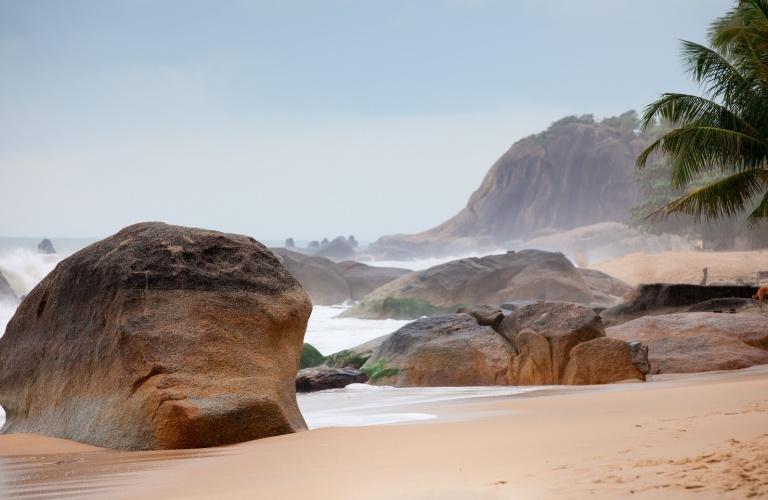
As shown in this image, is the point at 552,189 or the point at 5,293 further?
the point at 552,189

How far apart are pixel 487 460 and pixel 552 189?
76.3m

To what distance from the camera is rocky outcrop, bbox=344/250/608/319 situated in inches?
969

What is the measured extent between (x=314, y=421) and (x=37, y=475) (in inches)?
118

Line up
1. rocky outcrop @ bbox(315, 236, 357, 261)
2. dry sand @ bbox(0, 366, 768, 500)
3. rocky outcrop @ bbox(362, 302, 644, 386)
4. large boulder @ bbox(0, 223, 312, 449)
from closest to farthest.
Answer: dry sand @ bbox(0, 366, 768, 500), large boulder @ bbox(0, 223, 312, 449), rocky outcrop @ bbox(362, 302, 644, 386), rocky outcrop @ bbox(315, 236, 357, 261)

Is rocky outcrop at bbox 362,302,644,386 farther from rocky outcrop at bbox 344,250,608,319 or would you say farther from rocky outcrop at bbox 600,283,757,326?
rocky outcrop at bbox 344,250,608,319

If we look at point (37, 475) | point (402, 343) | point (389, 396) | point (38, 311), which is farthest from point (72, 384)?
point (402, 343)

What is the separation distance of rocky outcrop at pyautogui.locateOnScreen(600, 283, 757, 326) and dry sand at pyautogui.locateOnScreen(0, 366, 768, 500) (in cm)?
966

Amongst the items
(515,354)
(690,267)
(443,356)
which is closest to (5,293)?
(443,356)

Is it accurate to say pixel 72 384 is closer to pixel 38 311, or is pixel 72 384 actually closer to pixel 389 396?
pixel 38 311

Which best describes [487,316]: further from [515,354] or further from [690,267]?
[690,267]

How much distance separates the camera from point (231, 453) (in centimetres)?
538

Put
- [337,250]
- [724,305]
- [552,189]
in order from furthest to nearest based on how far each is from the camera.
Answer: [552,189] → [337,250] → [724,305]

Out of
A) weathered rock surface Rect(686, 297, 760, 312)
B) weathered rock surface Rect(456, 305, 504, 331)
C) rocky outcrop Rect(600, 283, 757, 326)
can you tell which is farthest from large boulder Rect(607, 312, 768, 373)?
rocky outcrop Rect(600, 283, 757, 326)

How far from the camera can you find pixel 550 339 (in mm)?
11102
